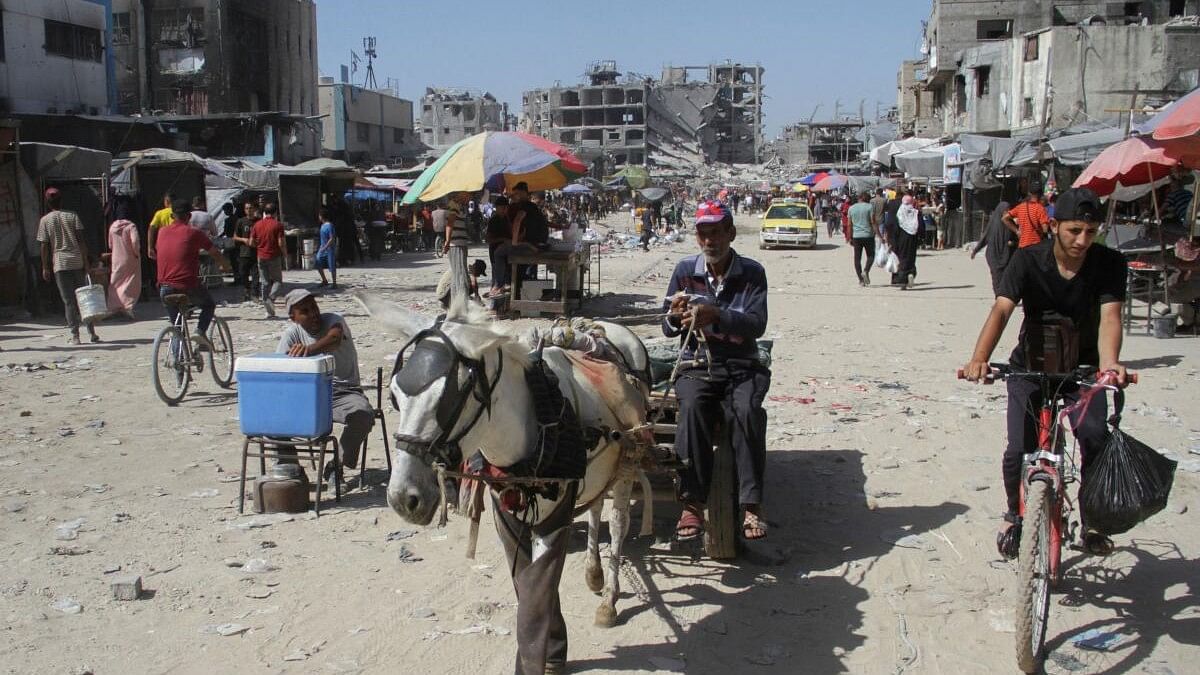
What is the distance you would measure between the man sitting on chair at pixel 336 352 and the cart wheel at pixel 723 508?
8.38 feet

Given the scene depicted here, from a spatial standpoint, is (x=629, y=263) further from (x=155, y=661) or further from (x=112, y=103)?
(x=155, y=661)

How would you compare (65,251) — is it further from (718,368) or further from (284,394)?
(718,368)

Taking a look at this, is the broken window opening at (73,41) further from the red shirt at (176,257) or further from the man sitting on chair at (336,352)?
the man sitting on chair at (336,352)

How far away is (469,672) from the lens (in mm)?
4195

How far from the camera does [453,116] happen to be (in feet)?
354

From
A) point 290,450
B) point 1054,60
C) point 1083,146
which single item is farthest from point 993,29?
point 290,450

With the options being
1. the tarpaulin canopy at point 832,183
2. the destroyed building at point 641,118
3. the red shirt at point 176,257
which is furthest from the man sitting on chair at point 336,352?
the destroyed building at point 641,118

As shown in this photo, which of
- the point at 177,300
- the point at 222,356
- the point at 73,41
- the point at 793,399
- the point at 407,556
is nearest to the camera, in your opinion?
the point at 407,556

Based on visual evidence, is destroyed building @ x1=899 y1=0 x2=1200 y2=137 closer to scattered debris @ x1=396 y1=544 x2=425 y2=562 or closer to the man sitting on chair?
the man sitting on chair

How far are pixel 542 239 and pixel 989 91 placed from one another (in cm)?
3068

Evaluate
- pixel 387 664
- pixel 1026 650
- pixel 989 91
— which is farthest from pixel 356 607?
pixel 989 91

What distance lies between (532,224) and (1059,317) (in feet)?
34.5

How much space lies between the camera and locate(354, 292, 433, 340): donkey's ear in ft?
11.3

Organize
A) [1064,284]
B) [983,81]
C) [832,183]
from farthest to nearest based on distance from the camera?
[832,183], [983,81], [1064,284]
